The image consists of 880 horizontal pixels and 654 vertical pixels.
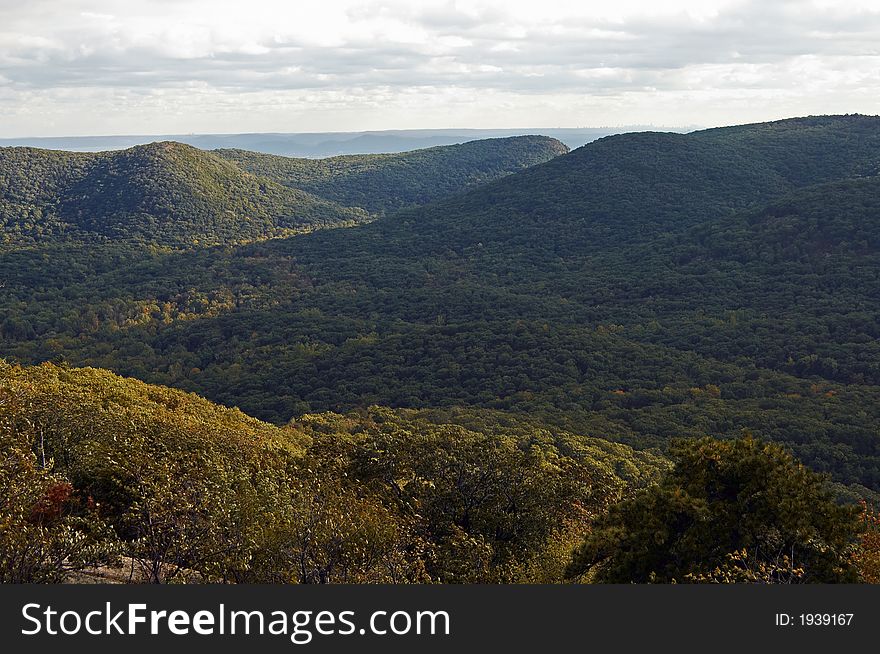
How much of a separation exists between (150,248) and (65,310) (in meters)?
54.8

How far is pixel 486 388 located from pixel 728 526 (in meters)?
72.9

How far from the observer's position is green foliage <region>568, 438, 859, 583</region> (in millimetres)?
19312

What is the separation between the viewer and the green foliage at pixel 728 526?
19312 millimetres

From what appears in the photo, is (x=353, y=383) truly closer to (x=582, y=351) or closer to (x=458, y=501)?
(x=582, y=351)

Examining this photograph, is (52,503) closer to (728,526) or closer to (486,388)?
(728,526)

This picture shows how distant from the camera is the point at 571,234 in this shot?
597 ft

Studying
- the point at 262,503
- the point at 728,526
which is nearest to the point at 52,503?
the point at 262,503

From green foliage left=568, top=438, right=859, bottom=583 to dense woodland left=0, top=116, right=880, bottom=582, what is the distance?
0.10 m

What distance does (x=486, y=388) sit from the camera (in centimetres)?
9375

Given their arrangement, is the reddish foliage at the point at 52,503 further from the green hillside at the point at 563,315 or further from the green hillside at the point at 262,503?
the green hillside at the point at 563,315

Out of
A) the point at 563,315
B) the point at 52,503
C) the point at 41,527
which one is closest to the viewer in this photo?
the point at 41,527

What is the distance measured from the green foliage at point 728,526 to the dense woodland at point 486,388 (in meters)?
0.10

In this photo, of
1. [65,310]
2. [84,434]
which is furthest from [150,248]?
[84,434]

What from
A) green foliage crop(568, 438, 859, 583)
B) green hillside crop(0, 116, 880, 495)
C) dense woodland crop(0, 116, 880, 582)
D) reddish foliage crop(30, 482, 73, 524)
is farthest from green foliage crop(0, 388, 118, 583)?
green hillside crop(0, 116, 880, 495)
